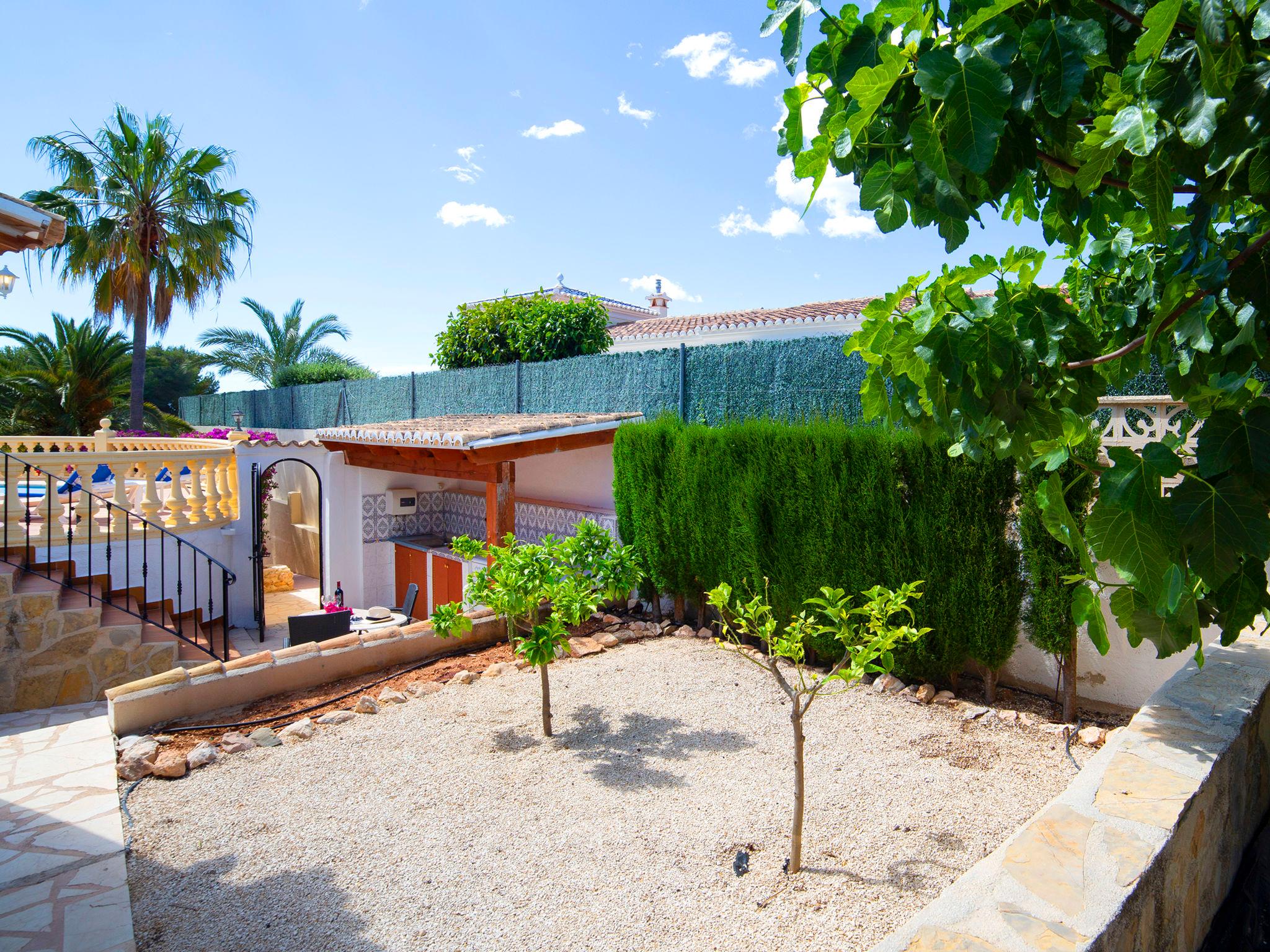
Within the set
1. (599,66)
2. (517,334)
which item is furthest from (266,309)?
(599,66)

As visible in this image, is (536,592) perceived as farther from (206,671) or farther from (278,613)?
(278,613)

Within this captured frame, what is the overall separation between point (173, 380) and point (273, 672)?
113 ft

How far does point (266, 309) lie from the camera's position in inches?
1030

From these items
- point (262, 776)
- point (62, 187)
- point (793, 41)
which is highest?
point (62, 187)

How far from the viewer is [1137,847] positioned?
89.0 inches

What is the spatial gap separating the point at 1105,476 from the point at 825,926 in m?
2.28

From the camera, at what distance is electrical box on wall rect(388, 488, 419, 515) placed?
1189cm

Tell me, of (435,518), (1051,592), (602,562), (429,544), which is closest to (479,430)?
→ (602,562)

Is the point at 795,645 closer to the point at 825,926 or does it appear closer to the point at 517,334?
the point at 825,926

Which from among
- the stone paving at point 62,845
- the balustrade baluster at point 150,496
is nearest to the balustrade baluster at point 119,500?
the balustrade baluster at point 150,496

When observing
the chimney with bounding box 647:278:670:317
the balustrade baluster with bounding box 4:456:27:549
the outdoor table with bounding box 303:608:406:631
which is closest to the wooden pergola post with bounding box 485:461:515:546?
the outdoor table with bounding box 303:608:406:631

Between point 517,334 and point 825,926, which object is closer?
point 825,926

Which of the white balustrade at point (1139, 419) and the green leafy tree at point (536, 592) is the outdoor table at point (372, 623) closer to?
the green leafy tree at point (536, 592)

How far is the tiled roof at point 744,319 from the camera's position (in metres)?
18.7
